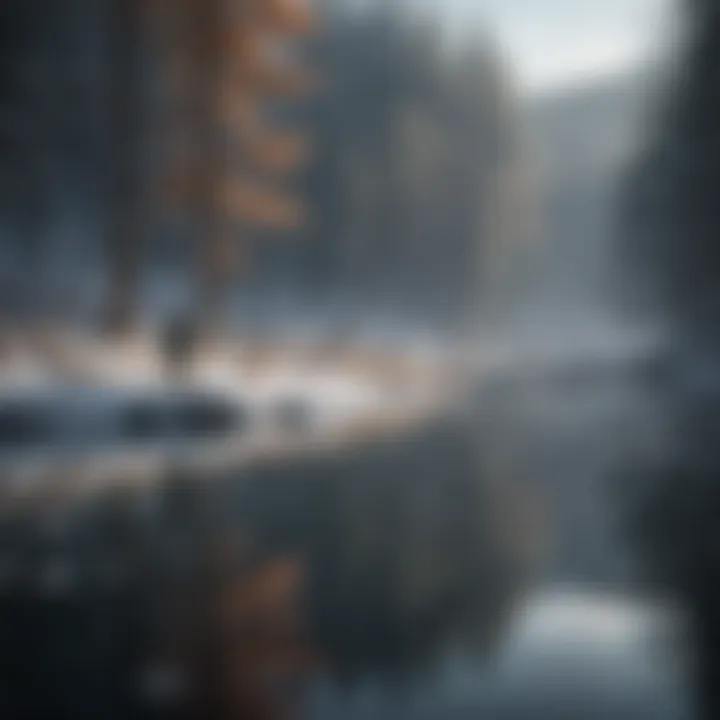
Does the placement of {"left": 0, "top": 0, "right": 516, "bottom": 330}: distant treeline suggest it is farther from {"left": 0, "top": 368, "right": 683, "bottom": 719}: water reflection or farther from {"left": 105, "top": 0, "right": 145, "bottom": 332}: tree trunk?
{"left": 0, "top": 368, "right": 683, "bottom": 719}: water reflection

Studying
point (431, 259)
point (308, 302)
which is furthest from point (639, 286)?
point (308, 302)

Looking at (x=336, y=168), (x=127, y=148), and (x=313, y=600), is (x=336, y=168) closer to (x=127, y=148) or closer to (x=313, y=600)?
(x=127, y=148)

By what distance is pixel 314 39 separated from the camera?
80.1 feet

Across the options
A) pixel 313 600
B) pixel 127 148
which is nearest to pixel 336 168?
pixel 127 148

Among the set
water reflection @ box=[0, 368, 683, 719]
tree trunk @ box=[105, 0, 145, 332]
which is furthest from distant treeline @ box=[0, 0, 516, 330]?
water reflection @ box=[0, 368, 683, 719]

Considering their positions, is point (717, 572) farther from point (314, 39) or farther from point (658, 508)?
point (314, 39)

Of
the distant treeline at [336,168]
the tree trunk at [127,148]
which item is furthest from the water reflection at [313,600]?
the distant treeline at [336,168]

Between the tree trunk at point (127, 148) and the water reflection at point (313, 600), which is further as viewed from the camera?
the tree trunk at point (127, 148)

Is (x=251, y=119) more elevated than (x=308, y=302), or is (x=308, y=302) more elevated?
(x=251, y=119)

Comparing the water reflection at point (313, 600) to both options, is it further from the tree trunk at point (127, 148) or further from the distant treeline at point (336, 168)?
the distant treeline at point (336, 168)

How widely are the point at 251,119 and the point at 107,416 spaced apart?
8.65 metres

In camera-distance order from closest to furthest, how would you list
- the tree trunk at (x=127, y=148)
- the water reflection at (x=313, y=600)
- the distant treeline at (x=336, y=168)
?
the water reflection at (x=313, y=600) → the tree trunk at (x=127, y=148) → the distant treeline at (x=336, y=168)

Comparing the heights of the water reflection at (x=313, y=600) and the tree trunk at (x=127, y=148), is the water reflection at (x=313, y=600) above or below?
below

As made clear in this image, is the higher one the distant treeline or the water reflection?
the distant treeline
